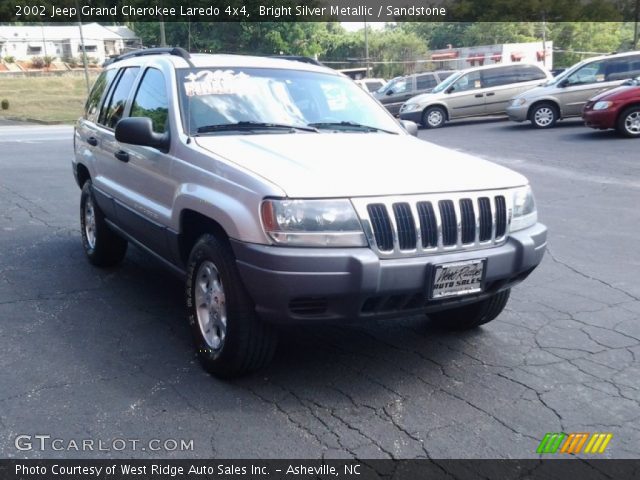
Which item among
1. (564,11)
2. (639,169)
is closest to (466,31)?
(564,11)

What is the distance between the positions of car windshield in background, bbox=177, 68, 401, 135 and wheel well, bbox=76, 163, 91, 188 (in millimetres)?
2212

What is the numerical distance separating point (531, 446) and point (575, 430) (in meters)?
0.29

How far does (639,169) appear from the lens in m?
11.6

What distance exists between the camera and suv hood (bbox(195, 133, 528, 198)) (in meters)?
3.61

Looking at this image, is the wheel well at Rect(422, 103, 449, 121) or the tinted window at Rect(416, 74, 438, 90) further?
the tinted window at Rect(416, 74, 438, 90)

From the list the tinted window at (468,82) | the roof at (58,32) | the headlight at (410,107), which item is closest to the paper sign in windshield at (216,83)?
the headlight at (410,107)

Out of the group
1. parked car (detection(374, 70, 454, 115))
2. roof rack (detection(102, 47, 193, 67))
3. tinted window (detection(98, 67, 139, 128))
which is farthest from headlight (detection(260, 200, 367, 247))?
parked car (detection(374, 70, 454, 115))

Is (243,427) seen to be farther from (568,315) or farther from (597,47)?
(597,47)

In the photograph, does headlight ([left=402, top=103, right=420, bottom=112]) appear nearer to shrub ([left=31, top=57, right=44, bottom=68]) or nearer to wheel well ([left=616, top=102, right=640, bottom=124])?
wheel well ([left=616, top=102, right=640, bottom=124])

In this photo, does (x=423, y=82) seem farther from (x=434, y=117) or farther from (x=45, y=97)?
(x=45, y=97)

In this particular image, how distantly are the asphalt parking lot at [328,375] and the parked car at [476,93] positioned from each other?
15.5 meters

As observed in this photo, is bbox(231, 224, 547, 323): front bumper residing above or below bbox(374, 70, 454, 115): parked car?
below

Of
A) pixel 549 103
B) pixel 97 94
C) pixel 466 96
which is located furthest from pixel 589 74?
pixel 97 94

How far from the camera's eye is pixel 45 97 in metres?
48.7
